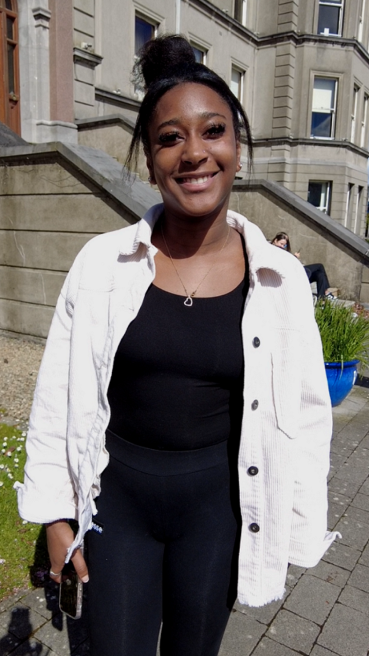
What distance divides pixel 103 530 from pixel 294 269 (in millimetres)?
1025

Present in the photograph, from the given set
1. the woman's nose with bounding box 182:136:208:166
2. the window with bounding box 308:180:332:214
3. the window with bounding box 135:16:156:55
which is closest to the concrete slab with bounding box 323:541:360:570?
the woman's nose with bounding box 182:136:208:166

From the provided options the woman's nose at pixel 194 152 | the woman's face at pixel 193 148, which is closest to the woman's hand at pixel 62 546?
the woman's face at pixel 193 148

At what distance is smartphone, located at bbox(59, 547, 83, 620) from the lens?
67.5 inches

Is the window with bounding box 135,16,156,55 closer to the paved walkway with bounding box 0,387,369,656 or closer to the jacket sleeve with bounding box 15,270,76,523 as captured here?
the paved walkway with bounding box 0,387,369,656

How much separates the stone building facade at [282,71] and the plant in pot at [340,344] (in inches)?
377

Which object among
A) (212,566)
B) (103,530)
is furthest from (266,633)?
(103,530)

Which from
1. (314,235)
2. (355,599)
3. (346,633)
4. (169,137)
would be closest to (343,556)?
(355,599)

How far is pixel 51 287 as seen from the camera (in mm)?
7328

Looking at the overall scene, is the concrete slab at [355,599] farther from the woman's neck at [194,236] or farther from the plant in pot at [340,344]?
the plant in pot at [340,344]

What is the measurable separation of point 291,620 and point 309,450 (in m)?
1.69

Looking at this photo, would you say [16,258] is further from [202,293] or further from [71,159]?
[202,293]

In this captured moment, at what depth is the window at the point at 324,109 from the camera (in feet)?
74.0

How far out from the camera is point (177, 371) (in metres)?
1.57

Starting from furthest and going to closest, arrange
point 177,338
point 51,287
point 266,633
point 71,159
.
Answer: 1. point 51,287
2. point 71,159
3. point 266,633
4. point 177,338
